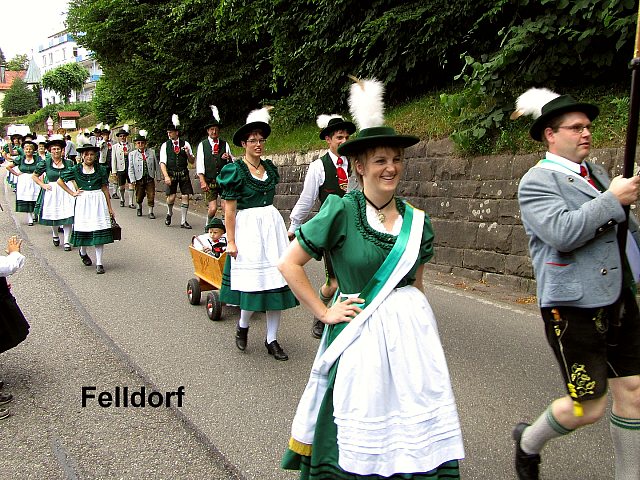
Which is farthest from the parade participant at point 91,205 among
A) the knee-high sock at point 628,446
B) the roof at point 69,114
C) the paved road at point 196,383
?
the roof at point 69,114

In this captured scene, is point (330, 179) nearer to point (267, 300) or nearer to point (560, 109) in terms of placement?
point (267, 300)

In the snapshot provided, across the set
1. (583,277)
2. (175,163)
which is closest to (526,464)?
(583,277)

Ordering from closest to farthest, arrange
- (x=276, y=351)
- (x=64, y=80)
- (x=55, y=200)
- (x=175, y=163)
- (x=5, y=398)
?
(x=5, y=398) < (x=276, y=351) < (x=55, y=200) < (x=175, y=163) < (x=64, y=80)

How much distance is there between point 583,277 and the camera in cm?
292

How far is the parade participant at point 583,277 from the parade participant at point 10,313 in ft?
11.8

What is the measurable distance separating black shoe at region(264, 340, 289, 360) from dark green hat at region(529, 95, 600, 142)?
10.5 feet

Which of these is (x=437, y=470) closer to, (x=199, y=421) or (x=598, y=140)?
(x=199, y=421)

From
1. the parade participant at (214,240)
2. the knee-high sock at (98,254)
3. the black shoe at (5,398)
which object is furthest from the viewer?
the knee-high sock at (98,254)

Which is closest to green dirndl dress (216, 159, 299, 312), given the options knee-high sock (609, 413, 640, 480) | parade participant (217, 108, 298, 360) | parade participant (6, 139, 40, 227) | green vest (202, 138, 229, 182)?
parade participant (217, 108, 298, 360)

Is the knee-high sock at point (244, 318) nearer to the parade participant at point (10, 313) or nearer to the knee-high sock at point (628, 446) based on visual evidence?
the parade participant at point (10, 313)

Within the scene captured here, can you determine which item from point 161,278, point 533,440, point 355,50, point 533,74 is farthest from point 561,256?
point 355,50

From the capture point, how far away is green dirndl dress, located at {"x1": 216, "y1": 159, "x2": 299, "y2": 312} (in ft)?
18.6

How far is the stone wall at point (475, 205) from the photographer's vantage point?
7.81 meters

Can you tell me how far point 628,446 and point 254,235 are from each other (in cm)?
358
